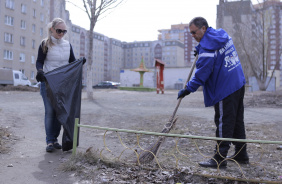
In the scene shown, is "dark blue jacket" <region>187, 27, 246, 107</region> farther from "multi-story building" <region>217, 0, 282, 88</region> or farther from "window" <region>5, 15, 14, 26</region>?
"window" <region>5, 15, 14, 26</region>

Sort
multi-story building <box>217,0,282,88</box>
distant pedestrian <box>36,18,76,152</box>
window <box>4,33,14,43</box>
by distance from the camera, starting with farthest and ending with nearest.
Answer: window <box>4,33,14,43</box> → multi-story building <box>217,0,282,88</box> → distant pedestrian <box>36,18,76,152</box>

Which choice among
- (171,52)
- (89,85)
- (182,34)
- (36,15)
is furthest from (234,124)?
(182,34)

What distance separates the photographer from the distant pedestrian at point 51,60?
368 centimetres

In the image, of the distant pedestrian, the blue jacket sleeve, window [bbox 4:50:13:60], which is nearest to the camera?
the blue jacket sleeve

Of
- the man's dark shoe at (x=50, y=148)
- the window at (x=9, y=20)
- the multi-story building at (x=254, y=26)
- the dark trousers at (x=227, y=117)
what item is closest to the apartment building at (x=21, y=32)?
the window at (x=9, y=20)

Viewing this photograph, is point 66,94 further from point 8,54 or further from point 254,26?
point 8,54

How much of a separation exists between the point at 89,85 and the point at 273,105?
823cm

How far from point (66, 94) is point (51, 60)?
0.57 meters

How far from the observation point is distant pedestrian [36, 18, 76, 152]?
145 inches

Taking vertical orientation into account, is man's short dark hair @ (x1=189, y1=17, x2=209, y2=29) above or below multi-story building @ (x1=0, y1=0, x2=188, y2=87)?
below

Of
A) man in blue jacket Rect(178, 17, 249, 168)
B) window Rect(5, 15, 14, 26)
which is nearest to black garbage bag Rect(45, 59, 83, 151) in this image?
man in blue jacket Rect(178, 17, 249, 168)

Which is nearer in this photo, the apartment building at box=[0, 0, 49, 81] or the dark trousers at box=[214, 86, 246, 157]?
the dark trousers at box=[214, 86, 246, 157]

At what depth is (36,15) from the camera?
151ft

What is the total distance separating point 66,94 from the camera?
3.63 meters
